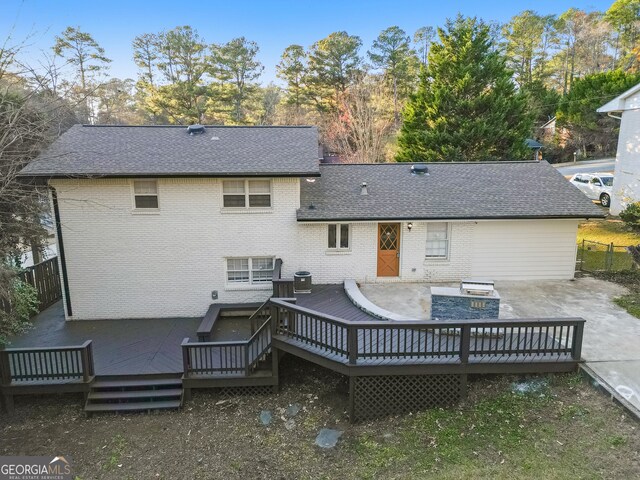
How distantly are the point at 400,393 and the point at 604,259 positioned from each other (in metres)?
12.4

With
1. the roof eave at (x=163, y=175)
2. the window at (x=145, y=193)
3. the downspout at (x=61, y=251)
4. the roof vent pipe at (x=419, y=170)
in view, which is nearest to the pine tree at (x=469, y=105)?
the roof vent pipe at (x=419, y=170)

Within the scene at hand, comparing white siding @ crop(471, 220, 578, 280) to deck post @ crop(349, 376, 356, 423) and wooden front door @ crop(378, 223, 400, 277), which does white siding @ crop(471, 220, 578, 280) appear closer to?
wooden front door @ crop(378, 223, 400, 277)

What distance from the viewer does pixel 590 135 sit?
1599 inches

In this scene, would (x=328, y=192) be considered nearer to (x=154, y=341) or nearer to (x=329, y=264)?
(x=329, y=264)

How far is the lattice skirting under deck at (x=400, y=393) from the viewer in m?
9.00

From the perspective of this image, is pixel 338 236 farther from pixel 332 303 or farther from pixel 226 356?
pixel 226 356

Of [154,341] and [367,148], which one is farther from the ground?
[367,148]

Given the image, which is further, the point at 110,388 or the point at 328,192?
the point at 328,192

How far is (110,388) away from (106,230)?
5.09 m

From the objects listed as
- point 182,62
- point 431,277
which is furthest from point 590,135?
point 182,62

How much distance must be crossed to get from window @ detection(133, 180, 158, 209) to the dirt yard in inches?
222

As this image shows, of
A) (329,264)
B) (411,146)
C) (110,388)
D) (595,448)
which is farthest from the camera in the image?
(411,146)

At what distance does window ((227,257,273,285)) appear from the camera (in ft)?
44.6

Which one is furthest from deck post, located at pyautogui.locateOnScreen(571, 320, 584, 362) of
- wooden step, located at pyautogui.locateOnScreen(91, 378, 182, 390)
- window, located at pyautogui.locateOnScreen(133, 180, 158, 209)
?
window, located at pyautogui.locateOnScreen(133, 180, 158, 209)
